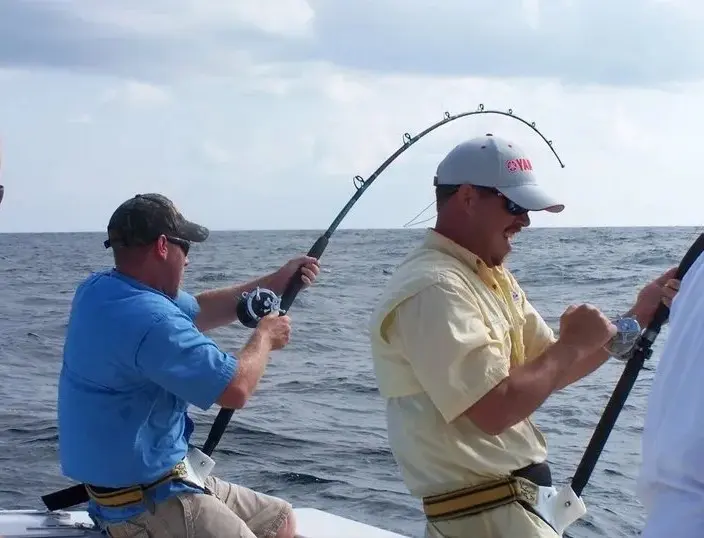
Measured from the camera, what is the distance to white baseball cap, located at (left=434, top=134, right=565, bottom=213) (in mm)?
2842

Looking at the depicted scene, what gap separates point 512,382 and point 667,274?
30.2 inches

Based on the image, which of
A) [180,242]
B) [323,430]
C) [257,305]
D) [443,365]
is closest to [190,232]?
[180,242]

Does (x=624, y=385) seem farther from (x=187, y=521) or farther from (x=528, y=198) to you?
(x=187, y=521)

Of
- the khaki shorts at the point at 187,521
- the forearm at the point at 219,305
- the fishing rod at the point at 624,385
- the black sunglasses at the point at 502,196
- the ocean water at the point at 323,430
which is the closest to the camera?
the black sunglasses at the point at 502,196

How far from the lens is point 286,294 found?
13.2 feet

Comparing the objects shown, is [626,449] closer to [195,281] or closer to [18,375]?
[18,375]

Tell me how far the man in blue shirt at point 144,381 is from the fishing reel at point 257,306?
0.23 meters

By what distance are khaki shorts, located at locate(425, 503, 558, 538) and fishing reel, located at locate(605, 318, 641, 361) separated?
1.73ft

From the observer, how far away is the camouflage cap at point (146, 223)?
3.38 m

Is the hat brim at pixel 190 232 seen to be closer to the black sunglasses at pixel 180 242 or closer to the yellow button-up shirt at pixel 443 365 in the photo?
the black sunglasses at pixel 180 242

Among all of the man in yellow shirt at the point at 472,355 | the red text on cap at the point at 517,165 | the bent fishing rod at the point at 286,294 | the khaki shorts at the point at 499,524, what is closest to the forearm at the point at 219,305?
the bent fishing rod at the point at 286,294

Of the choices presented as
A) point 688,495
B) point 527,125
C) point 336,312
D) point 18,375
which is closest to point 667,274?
point 527,125

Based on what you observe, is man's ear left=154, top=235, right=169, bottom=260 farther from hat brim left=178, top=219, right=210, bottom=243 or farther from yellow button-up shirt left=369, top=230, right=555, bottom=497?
yellow button-up shirt left=369, top=230, right=555, bottom=497

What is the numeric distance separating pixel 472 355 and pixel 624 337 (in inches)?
22.7
